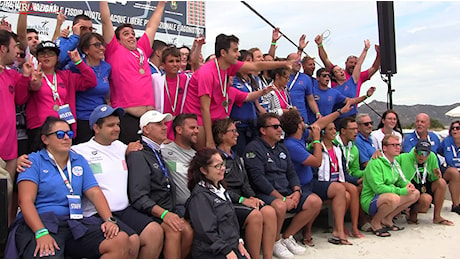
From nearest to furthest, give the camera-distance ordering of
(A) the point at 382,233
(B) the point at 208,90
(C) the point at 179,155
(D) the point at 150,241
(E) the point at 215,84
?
(D) the point at 150,241
(C) the point at 179,155
(B) the point at 208,90
(E) the point at 215,84
(A) the point at 382,233

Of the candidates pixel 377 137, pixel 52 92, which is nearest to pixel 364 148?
pixel 377 137

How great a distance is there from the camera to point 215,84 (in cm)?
429

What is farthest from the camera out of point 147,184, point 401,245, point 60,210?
point 401,245

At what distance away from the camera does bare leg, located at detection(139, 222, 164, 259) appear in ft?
10.2

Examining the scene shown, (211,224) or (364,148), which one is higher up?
(364,148)

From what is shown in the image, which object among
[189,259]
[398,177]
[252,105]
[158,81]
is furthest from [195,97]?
Answer: [398,177]

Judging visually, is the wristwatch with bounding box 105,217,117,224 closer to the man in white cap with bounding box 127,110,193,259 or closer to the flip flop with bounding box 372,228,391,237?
the man in white cap with bounding box 127,110,193,259

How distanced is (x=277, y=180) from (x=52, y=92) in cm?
212

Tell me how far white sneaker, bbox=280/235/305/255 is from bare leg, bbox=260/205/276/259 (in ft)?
1.74

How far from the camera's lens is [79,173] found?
121 inches

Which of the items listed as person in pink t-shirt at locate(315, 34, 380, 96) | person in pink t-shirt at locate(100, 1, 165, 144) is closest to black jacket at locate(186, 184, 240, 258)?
person in pink t-shirt at locate(100, 1, 165, 144)

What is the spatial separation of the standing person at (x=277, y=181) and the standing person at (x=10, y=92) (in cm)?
197

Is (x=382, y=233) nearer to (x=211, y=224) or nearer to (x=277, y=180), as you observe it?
(x=277, y=180)

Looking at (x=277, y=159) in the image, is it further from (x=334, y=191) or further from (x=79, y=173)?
(x=79, y=173)
